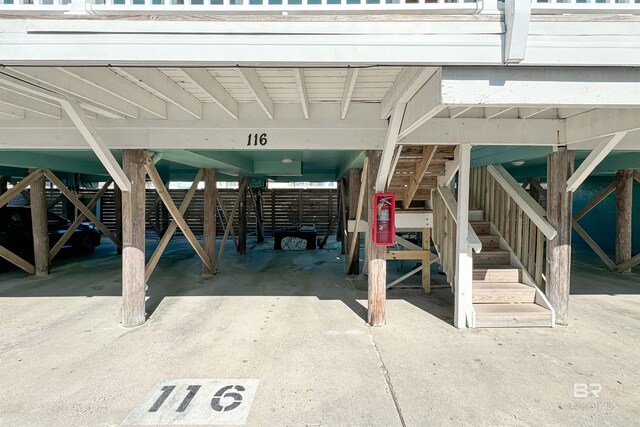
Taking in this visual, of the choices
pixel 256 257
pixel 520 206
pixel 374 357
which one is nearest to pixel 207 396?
pixel 374 357

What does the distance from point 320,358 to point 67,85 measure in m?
3.27

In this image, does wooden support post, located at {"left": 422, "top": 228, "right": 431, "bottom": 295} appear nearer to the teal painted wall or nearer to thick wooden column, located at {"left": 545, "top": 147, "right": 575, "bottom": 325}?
thick wooden column, located at {"left": 545, "top": 147, "right": 575, "bottom": 325}

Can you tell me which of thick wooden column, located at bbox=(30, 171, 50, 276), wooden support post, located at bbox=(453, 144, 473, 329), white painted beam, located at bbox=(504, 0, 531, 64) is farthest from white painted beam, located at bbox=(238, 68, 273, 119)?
thick wooden column, located at bbox=(30, 171, 50, 276)

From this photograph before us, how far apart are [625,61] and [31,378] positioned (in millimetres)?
5122

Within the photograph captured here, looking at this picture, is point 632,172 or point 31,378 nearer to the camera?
point 31,378

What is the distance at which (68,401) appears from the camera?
2.40 m

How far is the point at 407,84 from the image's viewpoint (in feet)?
8.09

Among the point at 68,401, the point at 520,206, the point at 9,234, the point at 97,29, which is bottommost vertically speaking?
the point at 68,401

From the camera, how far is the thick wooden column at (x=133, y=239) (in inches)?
148

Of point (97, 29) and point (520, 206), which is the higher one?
point (97, 29)

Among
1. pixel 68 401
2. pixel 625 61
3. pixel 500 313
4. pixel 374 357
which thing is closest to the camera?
pixel 625 61

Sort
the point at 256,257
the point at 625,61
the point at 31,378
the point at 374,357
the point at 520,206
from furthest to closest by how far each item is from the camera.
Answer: the point at 256,257 < the point at 520,206 < the point at 374,357 < the point at 31,378 < the point at 625,61

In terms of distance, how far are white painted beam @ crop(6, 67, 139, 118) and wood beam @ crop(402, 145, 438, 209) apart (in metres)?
3.63

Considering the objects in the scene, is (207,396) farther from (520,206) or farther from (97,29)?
(520,206)
